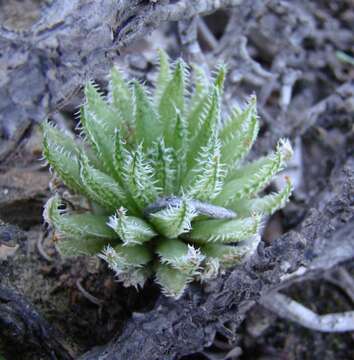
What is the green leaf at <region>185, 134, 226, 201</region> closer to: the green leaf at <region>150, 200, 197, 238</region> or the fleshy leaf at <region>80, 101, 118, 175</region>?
the green leaf at <region>150, 200, 197, 238</region>

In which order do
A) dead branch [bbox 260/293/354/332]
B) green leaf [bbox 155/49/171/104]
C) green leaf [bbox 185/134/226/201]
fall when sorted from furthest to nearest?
dead branch [bbox 260/293/354/332] < green leaf [bbox 155/49/171/104] < green leaf [bbox 185/134/226/201]

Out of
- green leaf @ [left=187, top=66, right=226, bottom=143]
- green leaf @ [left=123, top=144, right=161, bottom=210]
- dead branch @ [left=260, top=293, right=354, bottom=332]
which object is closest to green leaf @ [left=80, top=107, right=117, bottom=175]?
green leaf @ [left=123, top=144, right=161, bottom=210]

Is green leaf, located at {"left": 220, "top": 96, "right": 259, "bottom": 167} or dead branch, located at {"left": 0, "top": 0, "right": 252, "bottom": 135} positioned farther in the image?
green leaf, located at {"left": 220, "top": 96, "right": 259, "bottom": 167}

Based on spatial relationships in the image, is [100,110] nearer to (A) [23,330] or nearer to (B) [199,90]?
(B) [199,90]

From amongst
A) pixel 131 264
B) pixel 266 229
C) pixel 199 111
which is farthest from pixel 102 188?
pixel 266 229

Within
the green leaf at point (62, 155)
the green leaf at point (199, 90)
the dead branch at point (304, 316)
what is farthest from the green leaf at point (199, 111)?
the dead branch at point (304, 316)

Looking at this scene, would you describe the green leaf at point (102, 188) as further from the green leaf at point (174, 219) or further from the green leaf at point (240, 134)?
the green leaf at point (240, 134)
